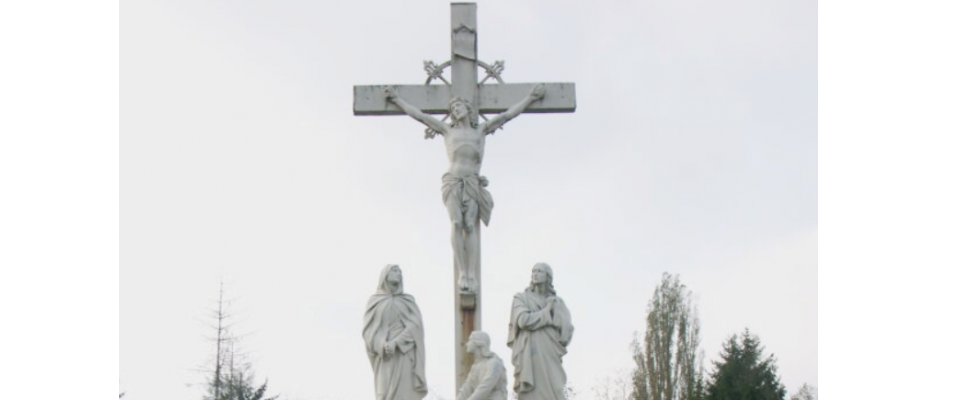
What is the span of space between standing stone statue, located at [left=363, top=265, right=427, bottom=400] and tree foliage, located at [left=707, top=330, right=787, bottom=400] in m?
18.3

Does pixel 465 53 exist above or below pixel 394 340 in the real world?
above

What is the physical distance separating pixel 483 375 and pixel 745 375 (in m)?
18.8

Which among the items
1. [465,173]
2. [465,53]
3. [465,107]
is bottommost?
[465,173]

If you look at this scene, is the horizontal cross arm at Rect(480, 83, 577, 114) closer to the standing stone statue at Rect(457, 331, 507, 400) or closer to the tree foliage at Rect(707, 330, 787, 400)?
the standing stone statue at Rect(457, 331, 507, 400)

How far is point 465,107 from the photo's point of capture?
12672 mm

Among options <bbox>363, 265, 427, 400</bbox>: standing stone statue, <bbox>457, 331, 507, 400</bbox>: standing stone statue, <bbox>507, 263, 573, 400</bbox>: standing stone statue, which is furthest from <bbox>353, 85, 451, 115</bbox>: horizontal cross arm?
<bbox>457, 331, 507, 400</bbox>: standing stone statue

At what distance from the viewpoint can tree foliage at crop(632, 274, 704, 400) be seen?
3109 cm

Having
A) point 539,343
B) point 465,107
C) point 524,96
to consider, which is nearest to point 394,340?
point 539,343

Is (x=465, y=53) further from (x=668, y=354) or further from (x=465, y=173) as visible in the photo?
(x=668, y=354)

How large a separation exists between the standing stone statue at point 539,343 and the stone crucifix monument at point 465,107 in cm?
71

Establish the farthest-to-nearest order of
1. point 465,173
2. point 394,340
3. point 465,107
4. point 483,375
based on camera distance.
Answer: point 465,107
point 465,173
point 394,340
point 483,375

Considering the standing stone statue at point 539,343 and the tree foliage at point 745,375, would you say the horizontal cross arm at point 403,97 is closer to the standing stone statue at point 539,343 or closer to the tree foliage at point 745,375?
the standing stone statue at point 539,343

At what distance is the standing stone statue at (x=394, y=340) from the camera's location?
11.2m
